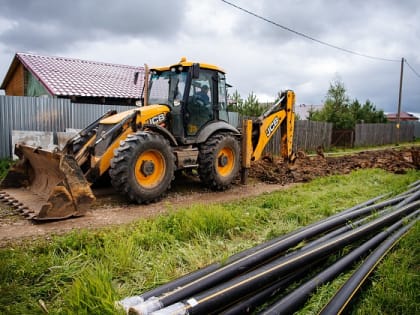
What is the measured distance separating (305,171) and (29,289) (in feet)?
25.9

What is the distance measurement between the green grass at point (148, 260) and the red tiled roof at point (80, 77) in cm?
1103

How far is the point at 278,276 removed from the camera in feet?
9.09

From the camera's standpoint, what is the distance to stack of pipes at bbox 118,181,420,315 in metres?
2.38

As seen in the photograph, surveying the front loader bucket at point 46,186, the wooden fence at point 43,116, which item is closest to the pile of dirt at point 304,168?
the wooden fence at point 43,116

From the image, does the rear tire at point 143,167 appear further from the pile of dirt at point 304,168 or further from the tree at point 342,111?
the tree at point 342,111

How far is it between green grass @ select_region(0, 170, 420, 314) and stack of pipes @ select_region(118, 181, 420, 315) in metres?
0.15

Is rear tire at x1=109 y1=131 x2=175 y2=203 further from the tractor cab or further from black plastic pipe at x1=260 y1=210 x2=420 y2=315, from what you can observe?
black plastic pipe at x1=260 y1=210 x2=420 y2=315

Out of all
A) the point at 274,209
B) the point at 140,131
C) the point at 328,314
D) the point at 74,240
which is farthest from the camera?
the point at 140,131

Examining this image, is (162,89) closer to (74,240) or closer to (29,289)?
(74,240)

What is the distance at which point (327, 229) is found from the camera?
3881mm

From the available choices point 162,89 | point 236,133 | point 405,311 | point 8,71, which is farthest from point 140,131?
point 8,71

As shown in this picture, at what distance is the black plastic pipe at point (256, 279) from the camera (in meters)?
2.27

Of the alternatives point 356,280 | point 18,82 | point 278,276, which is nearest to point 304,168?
point 356,280

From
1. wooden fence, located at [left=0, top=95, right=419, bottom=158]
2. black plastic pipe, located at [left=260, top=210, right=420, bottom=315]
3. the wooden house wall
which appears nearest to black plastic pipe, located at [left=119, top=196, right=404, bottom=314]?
black plastic pipe, located at [left=260, top=210, right=420, bottom=315]
